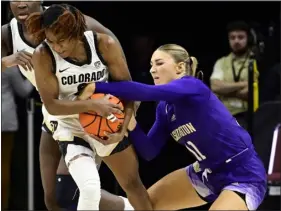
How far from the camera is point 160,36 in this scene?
768cm

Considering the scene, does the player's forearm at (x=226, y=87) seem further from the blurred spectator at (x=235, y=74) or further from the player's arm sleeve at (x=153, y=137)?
the player's arm sleeve at (x=153, y=137)

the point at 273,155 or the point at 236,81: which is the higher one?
the point at 236,81

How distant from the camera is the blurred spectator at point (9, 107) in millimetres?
6836

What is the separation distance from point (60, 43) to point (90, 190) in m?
0.78

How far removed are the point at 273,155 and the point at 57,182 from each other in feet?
7.14

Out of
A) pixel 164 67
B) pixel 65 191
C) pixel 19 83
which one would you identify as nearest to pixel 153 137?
pixel 164 67

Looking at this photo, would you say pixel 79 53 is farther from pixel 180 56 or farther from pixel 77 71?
pixel 180 56

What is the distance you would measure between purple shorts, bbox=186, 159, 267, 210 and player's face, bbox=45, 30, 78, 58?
993mm

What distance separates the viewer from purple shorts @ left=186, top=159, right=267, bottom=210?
15.4ft

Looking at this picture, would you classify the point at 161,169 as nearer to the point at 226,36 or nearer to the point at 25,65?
the point at 226,36

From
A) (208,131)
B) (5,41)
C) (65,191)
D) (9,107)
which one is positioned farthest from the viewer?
(9,107)

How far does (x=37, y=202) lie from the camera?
24.8 feet

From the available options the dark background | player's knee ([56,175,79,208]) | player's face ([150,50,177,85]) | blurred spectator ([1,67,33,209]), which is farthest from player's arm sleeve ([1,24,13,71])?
the dark background

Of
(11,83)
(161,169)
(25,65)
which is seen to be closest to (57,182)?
(25,65)
